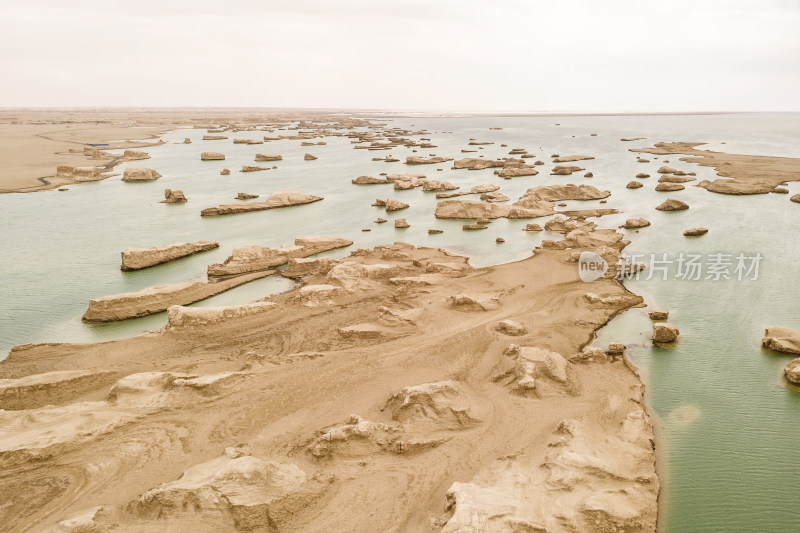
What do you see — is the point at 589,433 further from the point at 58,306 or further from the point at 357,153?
the point at 357,153

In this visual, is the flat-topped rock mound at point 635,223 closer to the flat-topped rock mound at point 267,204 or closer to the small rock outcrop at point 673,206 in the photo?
the small rock outcrop at point 673,206

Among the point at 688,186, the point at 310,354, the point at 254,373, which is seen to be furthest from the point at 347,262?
the point at 688,186

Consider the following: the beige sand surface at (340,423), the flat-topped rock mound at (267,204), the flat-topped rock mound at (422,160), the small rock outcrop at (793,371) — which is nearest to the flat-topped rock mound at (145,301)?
the beige sand surface at (340,423)

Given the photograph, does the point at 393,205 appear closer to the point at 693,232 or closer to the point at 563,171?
the point at 693,232

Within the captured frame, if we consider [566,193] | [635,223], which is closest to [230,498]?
[635,223]

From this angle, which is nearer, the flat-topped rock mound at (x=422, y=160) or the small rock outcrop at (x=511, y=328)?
the small rock outcrop at (x=511, y=328)
